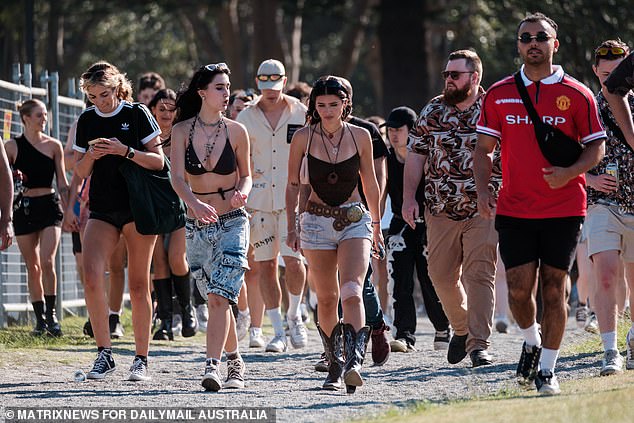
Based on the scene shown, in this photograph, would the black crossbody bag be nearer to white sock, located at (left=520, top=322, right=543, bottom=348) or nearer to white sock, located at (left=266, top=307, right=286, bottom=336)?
white sock, located at (left=520, top=322, right=543, bottom=348)

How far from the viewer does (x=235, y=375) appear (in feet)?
31.2

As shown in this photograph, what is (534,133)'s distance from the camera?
842 cm

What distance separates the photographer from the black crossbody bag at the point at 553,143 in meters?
8.39

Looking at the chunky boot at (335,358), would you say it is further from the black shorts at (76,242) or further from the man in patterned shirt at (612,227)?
the black shorts at (76,242)

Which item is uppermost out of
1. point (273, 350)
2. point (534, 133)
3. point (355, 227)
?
point (534, 133)

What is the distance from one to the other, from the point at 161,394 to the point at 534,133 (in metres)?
2.88

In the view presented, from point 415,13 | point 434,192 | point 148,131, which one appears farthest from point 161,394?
point 415,13

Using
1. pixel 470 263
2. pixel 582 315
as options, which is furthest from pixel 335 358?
pixel 582 315

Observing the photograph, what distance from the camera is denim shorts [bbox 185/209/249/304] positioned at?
363 inches

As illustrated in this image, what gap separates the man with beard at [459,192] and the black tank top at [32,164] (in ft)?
14.3

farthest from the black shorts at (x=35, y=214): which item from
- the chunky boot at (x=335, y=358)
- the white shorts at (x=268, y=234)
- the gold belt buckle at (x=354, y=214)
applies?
the gold belt buckle at (x=354, y=214)

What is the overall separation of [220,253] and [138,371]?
1.20 m

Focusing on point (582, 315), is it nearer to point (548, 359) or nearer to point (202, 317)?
point (202, 317)

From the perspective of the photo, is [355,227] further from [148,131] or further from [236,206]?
[148,131]
